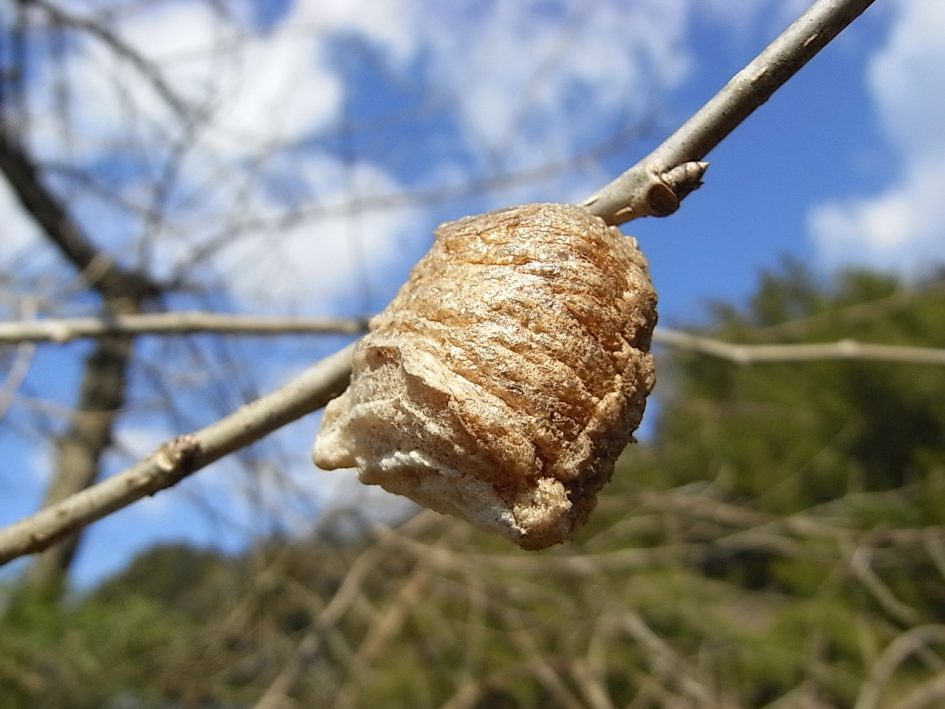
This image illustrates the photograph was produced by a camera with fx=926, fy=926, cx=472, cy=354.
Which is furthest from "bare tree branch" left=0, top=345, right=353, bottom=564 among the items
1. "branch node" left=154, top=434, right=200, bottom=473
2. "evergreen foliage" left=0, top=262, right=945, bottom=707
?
"evergreen foliage" left=0, top=262, right=945, bottom=707

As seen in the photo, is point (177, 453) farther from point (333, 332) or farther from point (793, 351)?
point (793, 351)

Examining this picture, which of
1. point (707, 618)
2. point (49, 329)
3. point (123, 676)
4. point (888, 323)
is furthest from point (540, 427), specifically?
point (888, 323)

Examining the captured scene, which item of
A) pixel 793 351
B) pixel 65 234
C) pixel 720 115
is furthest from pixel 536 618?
pixel 720 115

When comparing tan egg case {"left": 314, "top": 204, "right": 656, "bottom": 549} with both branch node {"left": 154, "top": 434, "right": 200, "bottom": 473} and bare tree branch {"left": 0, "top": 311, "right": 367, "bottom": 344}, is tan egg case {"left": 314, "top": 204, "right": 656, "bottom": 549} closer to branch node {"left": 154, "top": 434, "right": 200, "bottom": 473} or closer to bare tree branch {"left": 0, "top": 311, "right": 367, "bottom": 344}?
branch node {"left": 154, "top": 434, "right": 200, "bottom": 473}

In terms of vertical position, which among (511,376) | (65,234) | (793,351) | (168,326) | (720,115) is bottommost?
(511,376)

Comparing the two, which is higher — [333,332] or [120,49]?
[120,49]

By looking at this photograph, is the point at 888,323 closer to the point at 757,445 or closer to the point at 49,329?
the point at 757,445
